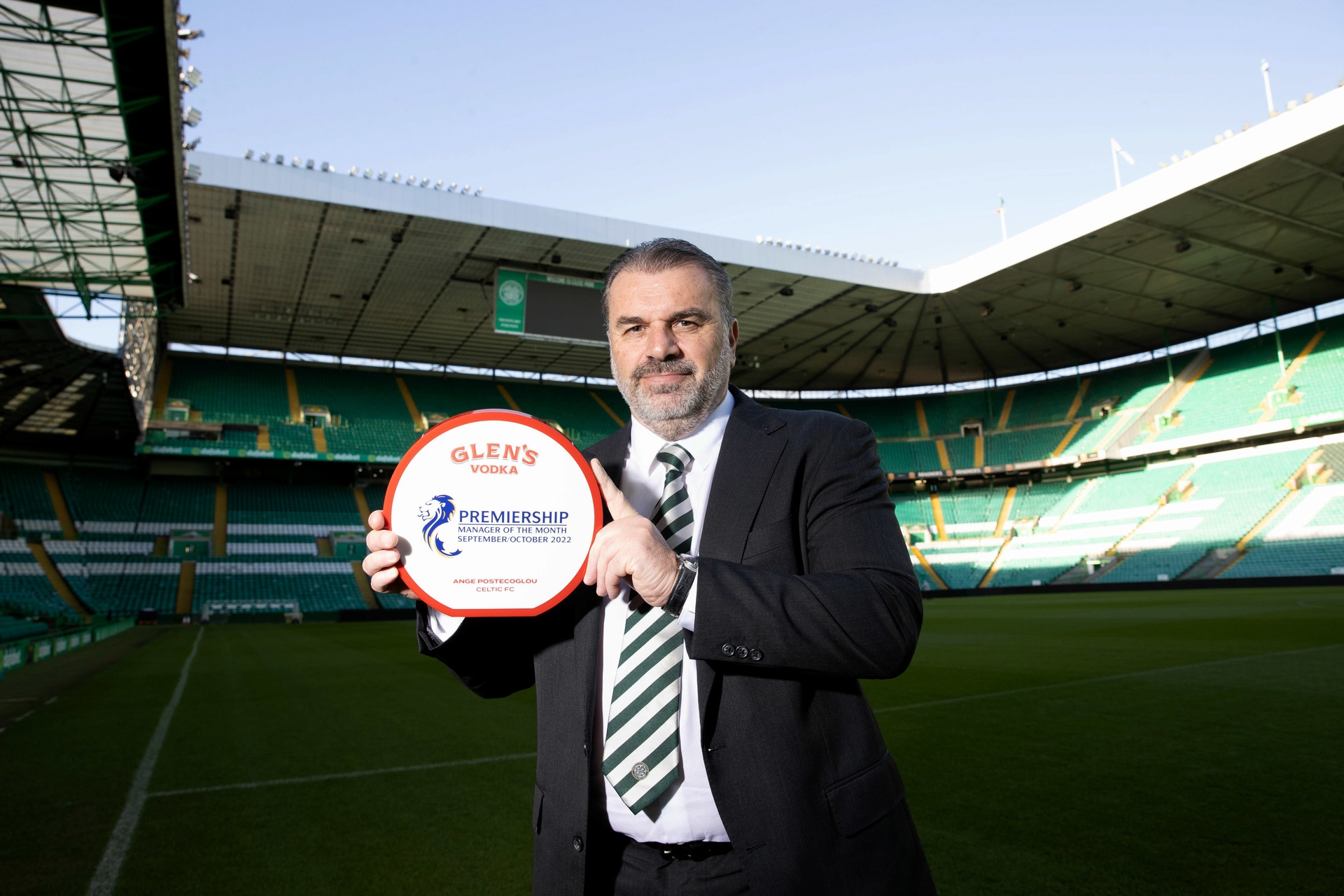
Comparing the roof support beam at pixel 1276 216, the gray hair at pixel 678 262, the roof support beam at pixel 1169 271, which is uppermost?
the roof support beam at pixel 1276 216

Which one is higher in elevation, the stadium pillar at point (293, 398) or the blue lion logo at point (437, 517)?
the stadium pillar at point (293, 398)

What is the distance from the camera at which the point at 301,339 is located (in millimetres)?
33469

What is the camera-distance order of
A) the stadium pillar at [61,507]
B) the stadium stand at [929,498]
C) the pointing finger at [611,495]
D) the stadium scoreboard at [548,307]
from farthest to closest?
the stadium pillar at [61,507]
the stadium stand at [929,498]
the stadium scoreboard at [548,307]
the pointing finger at [611,495]

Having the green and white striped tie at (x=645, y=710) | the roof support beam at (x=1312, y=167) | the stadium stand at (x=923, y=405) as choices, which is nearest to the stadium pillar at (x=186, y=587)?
the stadium stand at (x=923, y=405)

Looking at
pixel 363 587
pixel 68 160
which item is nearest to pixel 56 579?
pixel 363 587

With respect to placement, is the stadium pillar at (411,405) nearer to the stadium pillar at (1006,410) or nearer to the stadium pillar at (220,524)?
→ the stadium pillar at (220,524)

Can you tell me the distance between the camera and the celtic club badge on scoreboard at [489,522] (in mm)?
1627

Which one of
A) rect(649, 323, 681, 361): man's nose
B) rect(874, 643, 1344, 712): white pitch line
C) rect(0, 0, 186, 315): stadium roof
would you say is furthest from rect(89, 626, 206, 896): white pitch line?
rect(0, 0, 186, 315): stadium roof

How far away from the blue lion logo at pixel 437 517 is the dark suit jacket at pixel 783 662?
0.18 meters

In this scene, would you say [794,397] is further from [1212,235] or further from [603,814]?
[603,814]

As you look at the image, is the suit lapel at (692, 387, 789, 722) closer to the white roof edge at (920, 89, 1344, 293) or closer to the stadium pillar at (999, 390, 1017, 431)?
the white roof edge at (920, 89, 1344, 293)

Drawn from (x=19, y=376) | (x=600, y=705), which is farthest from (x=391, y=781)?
(x=19, y=376)

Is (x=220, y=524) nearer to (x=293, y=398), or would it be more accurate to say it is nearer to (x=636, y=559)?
(x=293, y=398)

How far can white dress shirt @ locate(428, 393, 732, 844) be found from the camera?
1487 mm
